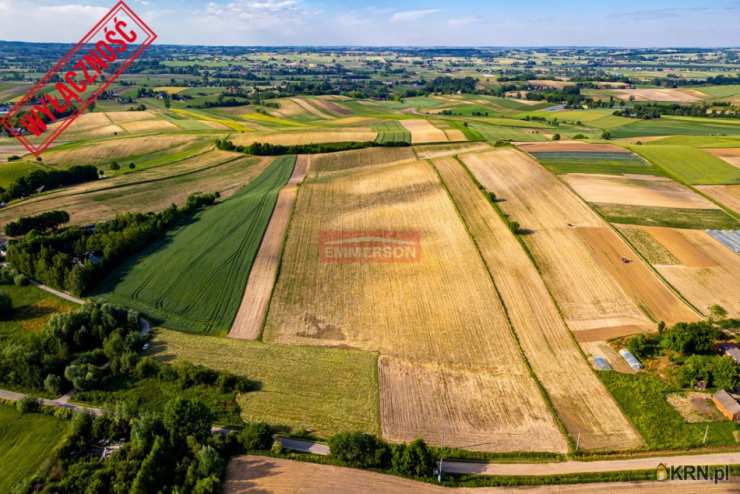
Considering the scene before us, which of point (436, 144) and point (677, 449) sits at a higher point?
point (436, 144)

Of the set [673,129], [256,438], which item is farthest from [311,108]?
[256,438]

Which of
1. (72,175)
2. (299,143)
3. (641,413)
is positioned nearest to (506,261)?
(641,413)

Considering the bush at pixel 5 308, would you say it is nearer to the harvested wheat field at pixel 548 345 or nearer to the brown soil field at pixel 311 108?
the harvested wheat field at pixel 548 345

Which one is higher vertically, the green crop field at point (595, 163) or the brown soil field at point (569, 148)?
the brown soil field at point (569, 148)

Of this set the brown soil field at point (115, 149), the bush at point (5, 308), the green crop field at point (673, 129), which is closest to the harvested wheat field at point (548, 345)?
the bush at point (5, 308)

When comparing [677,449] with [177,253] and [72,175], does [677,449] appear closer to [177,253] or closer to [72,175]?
[177,253]

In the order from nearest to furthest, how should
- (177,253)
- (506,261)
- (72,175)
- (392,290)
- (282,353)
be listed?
(282,353) < (392,290) < (506,261) < (177,253) < (72,175)

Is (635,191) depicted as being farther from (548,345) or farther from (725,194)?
(548,345)
